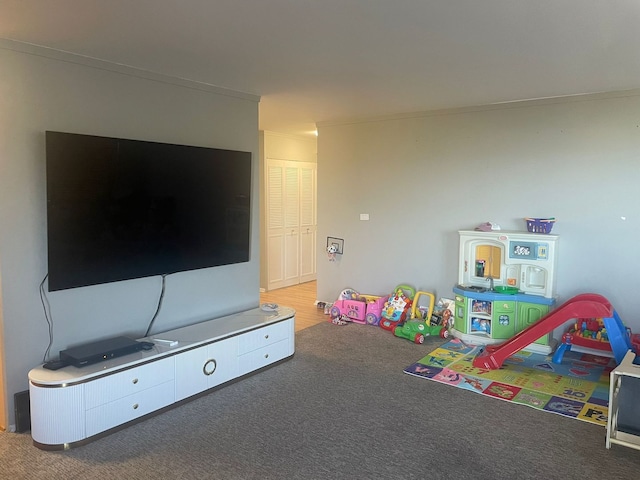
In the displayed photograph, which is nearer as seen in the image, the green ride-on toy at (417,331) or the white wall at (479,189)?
the white wall at (479,189)

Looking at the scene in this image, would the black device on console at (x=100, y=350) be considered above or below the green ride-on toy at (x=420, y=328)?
above

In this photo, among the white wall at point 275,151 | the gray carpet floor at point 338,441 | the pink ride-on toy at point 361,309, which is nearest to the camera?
the gray carpet floor at point 338,441

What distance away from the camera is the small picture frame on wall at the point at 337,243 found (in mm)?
6203

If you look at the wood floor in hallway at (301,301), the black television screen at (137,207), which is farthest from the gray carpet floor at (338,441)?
the wood floor in hallway at (301,301)

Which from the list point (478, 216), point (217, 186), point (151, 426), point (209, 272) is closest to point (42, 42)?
point (217, 186)

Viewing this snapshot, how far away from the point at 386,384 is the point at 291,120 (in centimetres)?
347

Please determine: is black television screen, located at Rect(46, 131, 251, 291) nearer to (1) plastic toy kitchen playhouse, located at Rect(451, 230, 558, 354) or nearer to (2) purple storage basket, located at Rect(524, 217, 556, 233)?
(1) plastic toy kitchen playhouse, located at Rect(451, 230, 558, 354)

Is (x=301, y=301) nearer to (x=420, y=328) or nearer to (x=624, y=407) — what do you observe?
(x=420, y=328)

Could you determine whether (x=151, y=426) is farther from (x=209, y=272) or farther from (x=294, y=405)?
(x=209, y=272)

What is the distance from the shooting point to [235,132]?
429 centimetres

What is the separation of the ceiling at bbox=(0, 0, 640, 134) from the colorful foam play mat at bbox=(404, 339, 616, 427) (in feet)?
7.89

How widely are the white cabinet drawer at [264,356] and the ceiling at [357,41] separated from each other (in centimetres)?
220

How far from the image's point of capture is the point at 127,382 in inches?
121

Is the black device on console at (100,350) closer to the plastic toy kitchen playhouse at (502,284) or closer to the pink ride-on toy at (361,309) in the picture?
the pink ride-on toy at (361,309)
